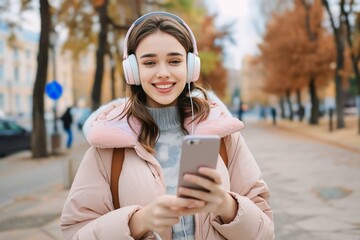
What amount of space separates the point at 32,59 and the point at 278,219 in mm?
68167

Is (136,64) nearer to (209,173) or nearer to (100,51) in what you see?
(209,173)

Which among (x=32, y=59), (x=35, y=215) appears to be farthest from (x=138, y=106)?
(x=32, y=59)

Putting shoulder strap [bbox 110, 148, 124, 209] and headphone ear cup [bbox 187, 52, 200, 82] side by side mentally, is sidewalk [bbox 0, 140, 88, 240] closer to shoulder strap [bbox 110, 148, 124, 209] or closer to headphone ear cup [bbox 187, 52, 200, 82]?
shoulder strap [bbox 110, 148, 124, 209]

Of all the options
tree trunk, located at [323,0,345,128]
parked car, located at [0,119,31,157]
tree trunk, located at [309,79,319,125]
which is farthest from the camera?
tree trunk, located at [309,79,319,125]

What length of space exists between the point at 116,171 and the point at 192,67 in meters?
0.54

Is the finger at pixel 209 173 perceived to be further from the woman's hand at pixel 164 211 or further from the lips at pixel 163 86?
the lips at pixel 163 86

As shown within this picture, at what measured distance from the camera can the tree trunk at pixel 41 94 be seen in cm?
1338

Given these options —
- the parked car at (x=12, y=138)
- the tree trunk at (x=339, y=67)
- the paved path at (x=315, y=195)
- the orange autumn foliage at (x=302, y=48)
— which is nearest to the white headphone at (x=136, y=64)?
the paved path at (x=315, y=195)

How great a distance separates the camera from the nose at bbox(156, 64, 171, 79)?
1.67 metres

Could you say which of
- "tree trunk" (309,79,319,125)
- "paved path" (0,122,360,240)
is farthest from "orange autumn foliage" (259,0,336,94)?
"paved path" (0,122,360,240)

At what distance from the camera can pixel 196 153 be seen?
1250 mm

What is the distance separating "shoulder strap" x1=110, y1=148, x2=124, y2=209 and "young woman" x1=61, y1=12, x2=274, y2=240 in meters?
0.02

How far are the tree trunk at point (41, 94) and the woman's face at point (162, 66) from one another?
12582 mm

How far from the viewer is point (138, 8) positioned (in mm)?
18781
